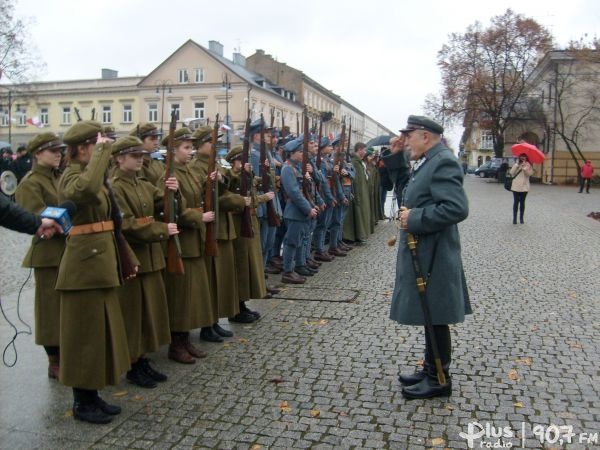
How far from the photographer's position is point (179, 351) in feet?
17.7

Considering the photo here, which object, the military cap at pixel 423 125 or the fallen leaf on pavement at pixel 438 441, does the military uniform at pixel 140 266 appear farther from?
the fallen leaf on pavement at pixel 438 441

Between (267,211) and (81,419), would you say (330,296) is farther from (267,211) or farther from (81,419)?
(81,419)

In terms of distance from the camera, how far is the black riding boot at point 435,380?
4480mm

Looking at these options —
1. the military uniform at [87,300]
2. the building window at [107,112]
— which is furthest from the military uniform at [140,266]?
the building window at [107,112]

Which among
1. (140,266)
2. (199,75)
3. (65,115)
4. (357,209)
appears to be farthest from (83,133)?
(65,115)

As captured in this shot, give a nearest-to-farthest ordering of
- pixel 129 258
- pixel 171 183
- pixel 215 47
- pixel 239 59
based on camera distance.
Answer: pixel 129 258
pixel 171 183
pixel 215 47
pixel 239 59

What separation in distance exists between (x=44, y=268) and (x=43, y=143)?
1.03 m

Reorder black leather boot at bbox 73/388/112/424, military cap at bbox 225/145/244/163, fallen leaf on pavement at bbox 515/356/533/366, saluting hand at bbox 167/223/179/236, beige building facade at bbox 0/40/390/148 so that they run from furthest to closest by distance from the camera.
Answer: beige building facade at bbox 0/40/390/148
military cap at bbox 225/145/244/163
fallen leaf on pavement at bbox 515/356/533/366
saluting hand at bbox 167/223/179/236
black leather boot at bbox 73/388/112/424

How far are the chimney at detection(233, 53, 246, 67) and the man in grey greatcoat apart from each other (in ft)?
215

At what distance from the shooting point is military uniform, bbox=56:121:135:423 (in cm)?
404

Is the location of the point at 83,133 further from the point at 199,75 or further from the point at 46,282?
the point at 199,75

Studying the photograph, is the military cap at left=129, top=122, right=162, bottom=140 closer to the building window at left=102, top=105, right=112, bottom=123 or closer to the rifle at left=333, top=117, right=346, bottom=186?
the rifle at left=333, top=117, right=346, bottom=186

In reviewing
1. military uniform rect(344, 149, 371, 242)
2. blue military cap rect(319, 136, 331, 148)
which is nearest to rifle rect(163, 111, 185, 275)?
blue military cap rect(319, 136, 331, 148)

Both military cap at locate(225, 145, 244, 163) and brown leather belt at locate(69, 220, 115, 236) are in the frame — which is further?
military cap at locate(225, 145, 244, 163)
